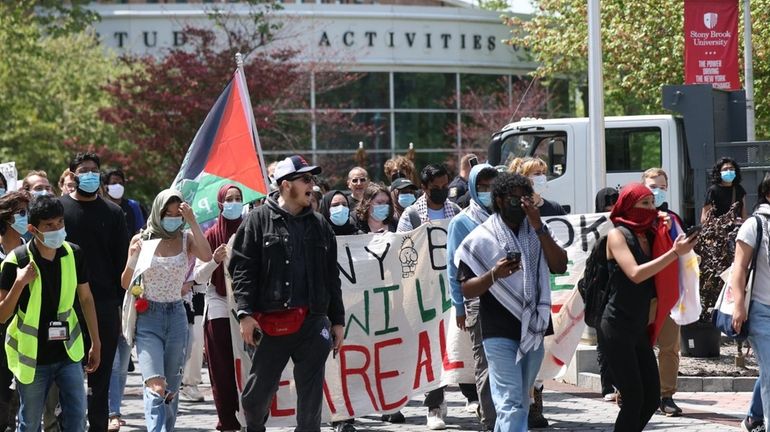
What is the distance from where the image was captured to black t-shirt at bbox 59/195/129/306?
31.0 feet

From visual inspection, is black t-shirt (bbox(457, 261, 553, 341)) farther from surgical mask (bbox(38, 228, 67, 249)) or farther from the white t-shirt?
surgical mask (bbox(38, 228, 67, 249))

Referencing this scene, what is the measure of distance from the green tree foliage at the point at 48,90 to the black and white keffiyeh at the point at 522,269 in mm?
24918

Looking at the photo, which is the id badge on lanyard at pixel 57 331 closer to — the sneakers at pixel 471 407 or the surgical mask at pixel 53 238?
the surgical mask at pixel 53 238

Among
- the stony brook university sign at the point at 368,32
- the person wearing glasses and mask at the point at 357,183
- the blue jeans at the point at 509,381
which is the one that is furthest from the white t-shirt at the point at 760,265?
the stony brook university sign at the point at 368,32

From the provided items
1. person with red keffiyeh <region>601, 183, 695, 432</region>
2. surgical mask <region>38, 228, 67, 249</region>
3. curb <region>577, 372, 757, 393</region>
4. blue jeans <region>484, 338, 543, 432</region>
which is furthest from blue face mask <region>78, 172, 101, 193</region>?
curb <region>577, 372, 757, 393</region>

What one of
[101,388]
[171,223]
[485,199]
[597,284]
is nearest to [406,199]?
[485,199]

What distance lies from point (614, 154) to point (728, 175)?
457cm

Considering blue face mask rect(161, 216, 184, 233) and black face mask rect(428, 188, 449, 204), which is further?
black face mask rect(428, 188, 449, 204)

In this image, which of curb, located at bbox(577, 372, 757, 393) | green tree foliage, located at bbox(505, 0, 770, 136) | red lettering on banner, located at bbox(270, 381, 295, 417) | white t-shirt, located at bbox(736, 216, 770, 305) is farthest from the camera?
green tree foliage, located at bbox(505, 0, 770, 136)

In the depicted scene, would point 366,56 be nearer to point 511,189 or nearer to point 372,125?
point 372,125

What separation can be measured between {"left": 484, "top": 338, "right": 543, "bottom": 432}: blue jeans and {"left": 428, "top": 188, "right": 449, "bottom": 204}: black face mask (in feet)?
10.4

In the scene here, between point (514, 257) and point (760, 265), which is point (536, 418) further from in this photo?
point (514, 257)

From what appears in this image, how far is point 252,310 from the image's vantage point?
26.6 feet

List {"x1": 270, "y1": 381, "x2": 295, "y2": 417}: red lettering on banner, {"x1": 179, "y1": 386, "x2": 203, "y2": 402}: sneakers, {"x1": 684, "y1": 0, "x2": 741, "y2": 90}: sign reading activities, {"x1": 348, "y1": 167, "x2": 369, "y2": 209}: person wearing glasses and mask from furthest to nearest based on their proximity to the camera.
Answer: {"x1": 684, "y1": 0, "x2": 741, "y2": 90}: sign reading activities < {"x1": 348, "y1": 167, "x2": 369, "y2": 209}: person wearing glasses and mask < {"x1": 179, "y1": 386, "x2": 203, "y2": 402}: sneakers < {"x1": 270, "y1": 381, "x2": 295, "y2": 417}: red lettering on banner
